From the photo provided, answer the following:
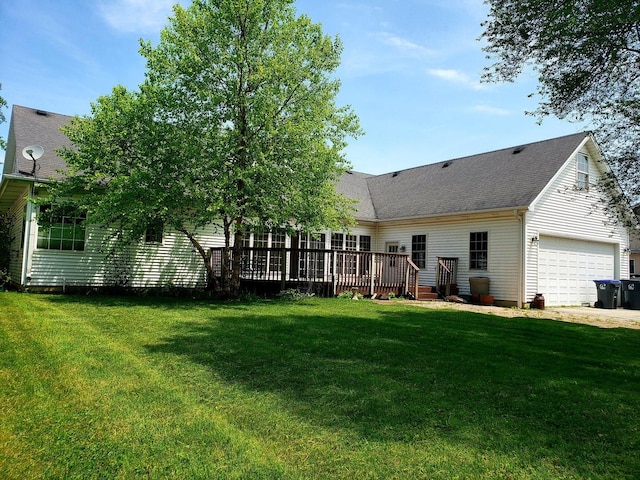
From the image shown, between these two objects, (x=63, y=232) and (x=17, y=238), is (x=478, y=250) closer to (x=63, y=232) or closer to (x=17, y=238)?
(x=63, y=232)

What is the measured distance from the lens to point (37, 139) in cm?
1501

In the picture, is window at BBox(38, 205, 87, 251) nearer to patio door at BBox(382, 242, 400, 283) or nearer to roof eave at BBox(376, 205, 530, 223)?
patio door at BBox(382, 242, 400, 283)

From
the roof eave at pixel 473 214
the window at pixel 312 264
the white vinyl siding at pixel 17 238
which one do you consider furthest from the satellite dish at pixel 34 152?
the roof eave at pixel 473 214

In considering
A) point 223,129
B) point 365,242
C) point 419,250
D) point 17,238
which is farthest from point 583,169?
point 17,238

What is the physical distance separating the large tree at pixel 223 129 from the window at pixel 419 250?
22.7 feet

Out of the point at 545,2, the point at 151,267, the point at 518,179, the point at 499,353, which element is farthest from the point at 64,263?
the point at 518,179

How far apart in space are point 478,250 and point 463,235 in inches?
33.3

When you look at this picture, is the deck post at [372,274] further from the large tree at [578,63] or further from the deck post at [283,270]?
the large tree at [578,63]

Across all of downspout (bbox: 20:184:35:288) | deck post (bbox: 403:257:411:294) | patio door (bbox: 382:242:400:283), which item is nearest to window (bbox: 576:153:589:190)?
deck post (bbox: 403:257:411:294)

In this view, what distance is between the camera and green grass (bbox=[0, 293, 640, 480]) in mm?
2812

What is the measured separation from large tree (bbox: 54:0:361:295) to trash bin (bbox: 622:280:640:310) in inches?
462

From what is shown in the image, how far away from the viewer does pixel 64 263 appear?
13648 mm

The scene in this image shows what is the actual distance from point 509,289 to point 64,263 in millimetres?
14188

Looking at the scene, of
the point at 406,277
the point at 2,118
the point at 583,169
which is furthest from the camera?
the point at 2,118
